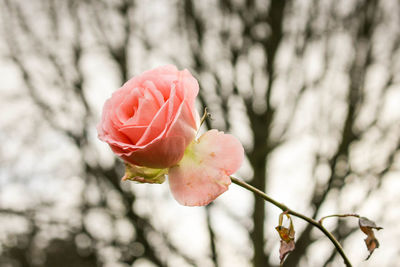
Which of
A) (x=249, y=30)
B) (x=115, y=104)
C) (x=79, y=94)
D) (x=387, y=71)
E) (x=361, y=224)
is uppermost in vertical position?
(x=115, y=104)

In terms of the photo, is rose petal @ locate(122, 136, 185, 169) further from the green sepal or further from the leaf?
the leaf

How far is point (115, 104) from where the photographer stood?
552 millimetres


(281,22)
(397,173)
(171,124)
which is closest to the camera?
(171,124)

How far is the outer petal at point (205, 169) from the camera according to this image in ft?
1.68

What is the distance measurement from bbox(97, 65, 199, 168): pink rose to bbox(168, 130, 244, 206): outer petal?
21 mm

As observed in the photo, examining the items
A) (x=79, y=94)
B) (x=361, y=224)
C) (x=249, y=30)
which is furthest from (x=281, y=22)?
(x=361, y=224)

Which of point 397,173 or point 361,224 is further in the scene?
point 397,173

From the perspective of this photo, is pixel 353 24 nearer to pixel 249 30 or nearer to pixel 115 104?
pixel 249 30

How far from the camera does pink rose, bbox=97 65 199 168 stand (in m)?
0.48

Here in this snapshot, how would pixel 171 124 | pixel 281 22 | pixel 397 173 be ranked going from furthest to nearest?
pixel 281 22 → pixel 397 173 → pixel 171 124

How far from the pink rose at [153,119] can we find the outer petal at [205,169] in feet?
0.07

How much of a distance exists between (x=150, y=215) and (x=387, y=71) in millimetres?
2827

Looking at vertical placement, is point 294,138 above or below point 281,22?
below

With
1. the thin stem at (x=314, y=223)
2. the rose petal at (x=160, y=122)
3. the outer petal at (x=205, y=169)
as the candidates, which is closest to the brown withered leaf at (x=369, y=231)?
the thin stem at (x=314, y=223)
